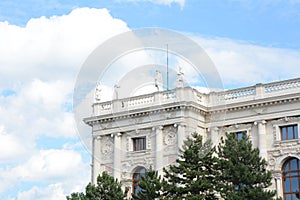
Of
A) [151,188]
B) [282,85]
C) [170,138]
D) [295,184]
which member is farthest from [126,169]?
[282,85]

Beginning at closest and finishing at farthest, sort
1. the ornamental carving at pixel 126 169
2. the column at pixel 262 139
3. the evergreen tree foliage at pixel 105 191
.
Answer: the evergreen tree foliage at pixel 105 191 < the column at pixel 262 139 < the ornamental carving at pixel 126 169

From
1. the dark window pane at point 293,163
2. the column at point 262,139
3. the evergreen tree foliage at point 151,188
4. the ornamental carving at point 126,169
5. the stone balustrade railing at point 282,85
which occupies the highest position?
the stone balustrade railing at point 282,85

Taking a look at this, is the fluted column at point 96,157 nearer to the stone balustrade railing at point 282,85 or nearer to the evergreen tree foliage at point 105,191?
the evergreen tree foliage at point 105,191

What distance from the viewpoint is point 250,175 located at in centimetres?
3462

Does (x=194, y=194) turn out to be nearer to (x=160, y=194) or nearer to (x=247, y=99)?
(x=160, y=194)

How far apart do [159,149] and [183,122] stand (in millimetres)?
2799

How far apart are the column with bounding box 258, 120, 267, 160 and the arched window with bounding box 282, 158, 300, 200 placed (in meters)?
1.66

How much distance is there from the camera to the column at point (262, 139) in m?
42.8

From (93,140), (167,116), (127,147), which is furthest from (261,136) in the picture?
(93,140)

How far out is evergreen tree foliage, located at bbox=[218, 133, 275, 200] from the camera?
33938 mm

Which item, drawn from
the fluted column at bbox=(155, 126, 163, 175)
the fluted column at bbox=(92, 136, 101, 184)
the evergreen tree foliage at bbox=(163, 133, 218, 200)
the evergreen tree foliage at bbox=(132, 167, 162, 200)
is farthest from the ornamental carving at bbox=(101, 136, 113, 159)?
the evergreen tree foliage at bbox=(163, 133, 218, 200)

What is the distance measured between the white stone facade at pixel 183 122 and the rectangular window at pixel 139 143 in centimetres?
8

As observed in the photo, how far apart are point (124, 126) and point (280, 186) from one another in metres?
12.9

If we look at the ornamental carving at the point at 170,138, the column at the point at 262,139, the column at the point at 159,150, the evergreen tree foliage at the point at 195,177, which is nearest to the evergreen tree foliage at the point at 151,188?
the evergreen tree foliage at the point at 195,177
